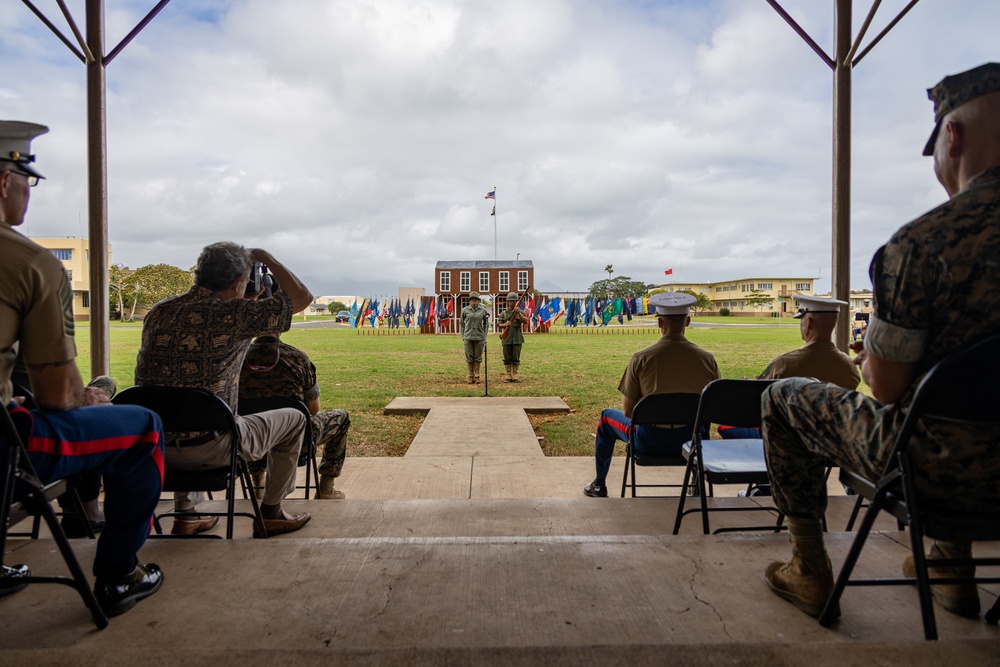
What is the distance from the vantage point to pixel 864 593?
6.33 ft

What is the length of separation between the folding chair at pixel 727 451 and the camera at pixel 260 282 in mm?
2122

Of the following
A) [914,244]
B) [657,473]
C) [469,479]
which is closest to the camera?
[914,244]

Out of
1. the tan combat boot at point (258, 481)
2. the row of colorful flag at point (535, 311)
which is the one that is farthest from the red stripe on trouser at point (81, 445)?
the row of colorful flag at point (535, 311)

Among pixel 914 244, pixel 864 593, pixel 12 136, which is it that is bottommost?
pixel 864 593

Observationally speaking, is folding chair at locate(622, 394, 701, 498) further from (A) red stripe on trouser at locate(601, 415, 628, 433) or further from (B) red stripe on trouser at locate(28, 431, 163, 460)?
(B) red stripe on trouser at locate(28, 431, 163, 460)

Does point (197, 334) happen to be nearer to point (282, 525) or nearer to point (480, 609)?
point (282, 525)

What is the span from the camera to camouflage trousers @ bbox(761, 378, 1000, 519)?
2296 millimetres

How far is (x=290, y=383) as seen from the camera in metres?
3.61

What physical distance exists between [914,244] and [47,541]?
2984 mm

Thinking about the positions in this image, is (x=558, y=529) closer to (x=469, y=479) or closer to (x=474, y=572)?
(x=474, y=572)

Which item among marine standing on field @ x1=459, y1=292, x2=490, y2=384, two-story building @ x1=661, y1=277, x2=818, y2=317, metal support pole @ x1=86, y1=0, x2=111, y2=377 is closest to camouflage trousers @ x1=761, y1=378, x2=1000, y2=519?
metal support pole @ x1=86, y1=0, x2=111, y2=377

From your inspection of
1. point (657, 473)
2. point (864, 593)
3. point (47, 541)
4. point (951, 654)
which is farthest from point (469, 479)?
point (951, 654)

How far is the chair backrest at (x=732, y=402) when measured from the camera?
113 inches

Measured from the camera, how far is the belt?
256cm
